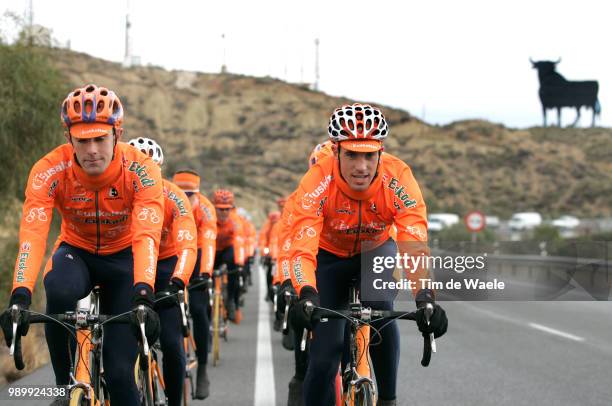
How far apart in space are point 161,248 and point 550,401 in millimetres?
3514

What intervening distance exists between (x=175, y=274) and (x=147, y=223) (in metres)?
1.03

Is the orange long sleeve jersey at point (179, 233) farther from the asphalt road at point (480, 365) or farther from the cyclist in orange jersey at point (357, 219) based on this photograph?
the asphalt road at point (480, 365)

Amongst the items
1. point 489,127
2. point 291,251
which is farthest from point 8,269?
point 489,127

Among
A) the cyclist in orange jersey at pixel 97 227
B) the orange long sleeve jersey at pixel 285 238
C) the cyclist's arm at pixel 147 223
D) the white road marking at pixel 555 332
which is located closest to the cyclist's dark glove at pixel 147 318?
the cyclist in orange jersey at pixel 97 227

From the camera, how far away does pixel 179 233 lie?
6832 mm

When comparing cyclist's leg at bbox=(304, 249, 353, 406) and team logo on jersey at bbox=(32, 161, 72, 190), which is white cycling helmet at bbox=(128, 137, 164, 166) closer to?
team logo on jersey at bbox=(32, 161, 72, 190)

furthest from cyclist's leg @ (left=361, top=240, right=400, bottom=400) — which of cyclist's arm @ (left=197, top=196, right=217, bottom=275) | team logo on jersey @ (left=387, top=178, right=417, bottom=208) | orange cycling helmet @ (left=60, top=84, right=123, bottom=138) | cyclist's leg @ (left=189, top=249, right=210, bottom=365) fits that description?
cyclist's leg @ (left=189, top=249, right=210, bottom=365)

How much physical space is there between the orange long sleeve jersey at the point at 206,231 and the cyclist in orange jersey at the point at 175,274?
66.5 inches

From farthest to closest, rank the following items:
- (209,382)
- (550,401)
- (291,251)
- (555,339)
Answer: (555,339), (209,382), (550,401), (291,251)

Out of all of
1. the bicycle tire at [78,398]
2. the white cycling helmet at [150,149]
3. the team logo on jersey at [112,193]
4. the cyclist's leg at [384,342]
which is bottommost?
the bicycle tire at [78,398]

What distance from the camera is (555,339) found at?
12.9 m

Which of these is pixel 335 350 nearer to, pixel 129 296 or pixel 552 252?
pixel 129 296

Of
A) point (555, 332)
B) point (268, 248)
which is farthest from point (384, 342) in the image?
point (268, 248)

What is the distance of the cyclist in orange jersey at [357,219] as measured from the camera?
5.51m
